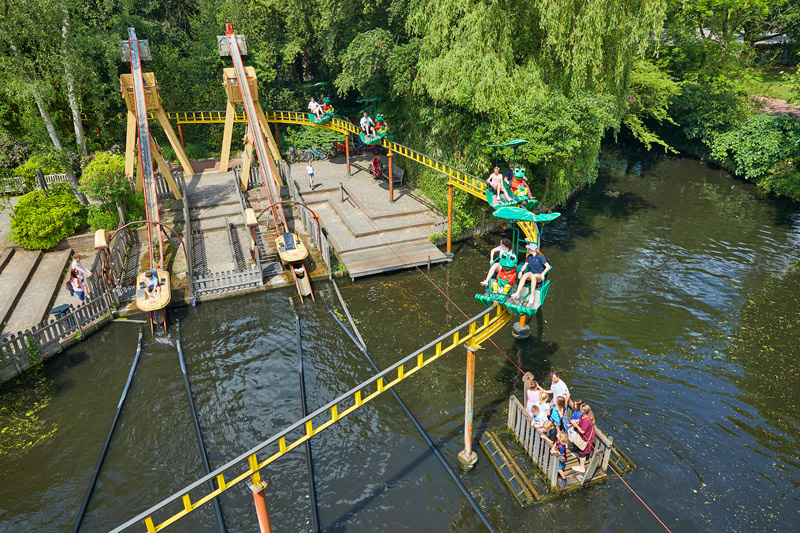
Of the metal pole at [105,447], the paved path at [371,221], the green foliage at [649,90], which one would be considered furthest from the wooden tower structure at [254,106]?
the green foliage at [649,90]

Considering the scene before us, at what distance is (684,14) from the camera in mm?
37125

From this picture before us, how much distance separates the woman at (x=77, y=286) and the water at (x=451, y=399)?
5.09 feet

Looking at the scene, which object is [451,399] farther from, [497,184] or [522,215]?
[497,184]

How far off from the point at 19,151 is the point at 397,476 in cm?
3017

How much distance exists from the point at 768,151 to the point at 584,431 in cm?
2823

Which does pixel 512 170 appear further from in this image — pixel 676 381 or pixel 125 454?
pixel 125 454

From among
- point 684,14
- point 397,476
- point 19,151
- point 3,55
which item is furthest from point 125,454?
point 684,14

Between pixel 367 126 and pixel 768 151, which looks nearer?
pixel 367 126

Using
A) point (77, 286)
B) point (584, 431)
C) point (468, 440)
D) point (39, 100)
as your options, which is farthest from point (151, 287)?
point (584, 431)

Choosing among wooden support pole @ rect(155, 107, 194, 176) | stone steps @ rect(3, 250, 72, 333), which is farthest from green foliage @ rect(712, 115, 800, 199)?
stone steps @ rect(3, 250, 72, 333)

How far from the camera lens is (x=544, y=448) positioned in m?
11.2

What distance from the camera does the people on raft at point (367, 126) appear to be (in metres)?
26.0

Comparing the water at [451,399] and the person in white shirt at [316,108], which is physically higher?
the person in white shirt at [316,108]

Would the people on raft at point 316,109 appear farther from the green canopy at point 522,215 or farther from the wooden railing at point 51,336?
the green canopy at point 522,215
